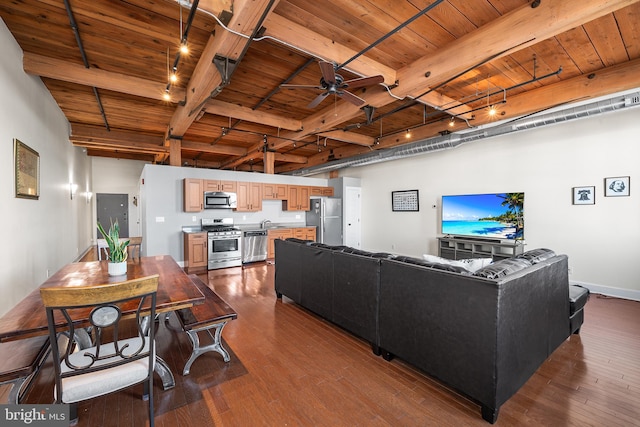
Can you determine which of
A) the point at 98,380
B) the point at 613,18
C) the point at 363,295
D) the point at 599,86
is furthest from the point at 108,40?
the point at 599,86

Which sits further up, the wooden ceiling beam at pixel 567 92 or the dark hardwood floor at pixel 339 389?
the wooden ceiling beam at pixel 567 92

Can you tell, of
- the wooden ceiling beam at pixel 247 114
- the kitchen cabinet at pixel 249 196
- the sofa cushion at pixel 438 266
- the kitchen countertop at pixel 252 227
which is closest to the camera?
the sofa cushion at pixel 438 266

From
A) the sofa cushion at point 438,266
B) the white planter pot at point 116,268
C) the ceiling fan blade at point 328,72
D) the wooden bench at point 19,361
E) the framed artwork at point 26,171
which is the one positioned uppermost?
the ceiling fan blade at point 328,72

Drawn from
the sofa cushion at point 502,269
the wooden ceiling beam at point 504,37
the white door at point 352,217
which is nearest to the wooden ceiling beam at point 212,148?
the white door at point 352,217

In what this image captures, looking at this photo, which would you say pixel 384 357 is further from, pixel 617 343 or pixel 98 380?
pixel 617 343

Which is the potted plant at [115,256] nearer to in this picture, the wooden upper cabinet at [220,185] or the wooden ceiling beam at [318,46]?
the wooden ceiling beam at [318,46]

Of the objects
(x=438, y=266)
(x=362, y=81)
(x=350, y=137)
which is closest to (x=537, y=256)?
(x=438, y=266)

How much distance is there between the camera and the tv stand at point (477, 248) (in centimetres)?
504

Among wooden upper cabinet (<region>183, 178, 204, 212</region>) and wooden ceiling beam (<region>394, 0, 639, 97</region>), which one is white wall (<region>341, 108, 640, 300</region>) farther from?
wooden upper cabinet (<region>183, 178, 204, 212</region>)

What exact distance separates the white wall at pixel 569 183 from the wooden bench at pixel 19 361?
6.64 meters

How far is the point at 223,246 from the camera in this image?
6.12m

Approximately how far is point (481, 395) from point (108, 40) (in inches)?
195

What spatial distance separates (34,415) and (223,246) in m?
4.66

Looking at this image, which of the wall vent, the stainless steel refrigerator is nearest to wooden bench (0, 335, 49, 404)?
the wall vent
